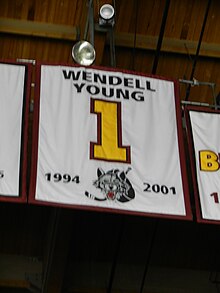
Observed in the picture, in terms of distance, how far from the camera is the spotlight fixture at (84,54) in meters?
11.2

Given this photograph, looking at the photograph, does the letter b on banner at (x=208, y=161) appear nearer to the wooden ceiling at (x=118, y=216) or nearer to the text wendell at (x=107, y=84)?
the text wendell at (x=107, y=84)

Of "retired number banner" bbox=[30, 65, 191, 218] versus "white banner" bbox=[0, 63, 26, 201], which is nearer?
"white banner" bbox=[0, 63, 26, 201]

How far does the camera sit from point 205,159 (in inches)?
408

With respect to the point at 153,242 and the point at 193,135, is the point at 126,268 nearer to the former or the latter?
the point at 153,242

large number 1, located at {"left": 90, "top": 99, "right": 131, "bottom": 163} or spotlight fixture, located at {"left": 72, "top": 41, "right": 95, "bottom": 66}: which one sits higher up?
spotlight fixture, located at {"left": 72, "top": 41, "right": 95, "bottom": 66}

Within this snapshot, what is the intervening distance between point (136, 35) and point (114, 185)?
4.63 m

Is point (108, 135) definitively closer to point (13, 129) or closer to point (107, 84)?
point (107, 84)

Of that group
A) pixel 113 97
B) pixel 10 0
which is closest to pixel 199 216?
pixel 113 97

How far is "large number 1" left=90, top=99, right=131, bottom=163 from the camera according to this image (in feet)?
32.4

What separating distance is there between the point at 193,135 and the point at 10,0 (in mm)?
4479

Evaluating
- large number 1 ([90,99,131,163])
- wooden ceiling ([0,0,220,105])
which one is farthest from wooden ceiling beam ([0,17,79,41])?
large number 1 ([90,99,131,163])

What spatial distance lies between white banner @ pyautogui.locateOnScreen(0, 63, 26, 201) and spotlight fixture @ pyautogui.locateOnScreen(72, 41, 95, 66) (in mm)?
1051

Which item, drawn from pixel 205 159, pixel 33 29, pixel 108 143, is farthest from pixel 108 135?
pixel 33 29

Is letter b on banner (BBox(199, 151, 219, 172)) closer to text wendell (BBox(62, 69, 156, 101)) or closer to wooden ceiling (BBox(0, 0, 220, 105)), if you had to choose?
text wendell (BBox(62, 69, 156, 101))
